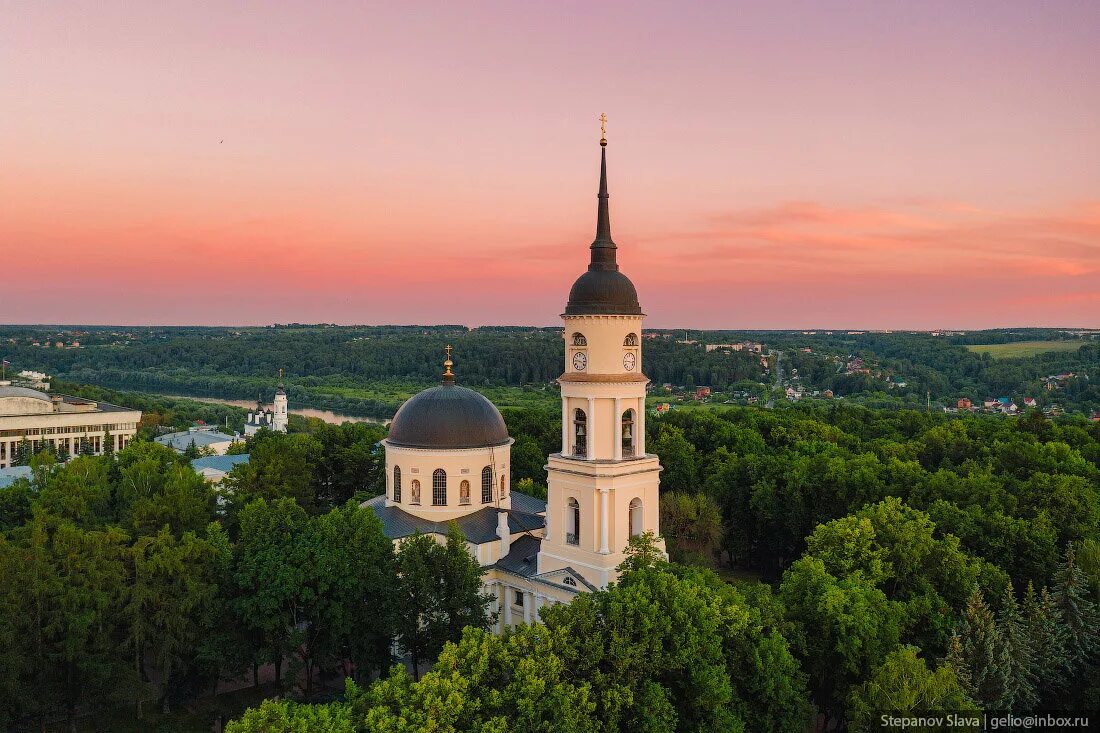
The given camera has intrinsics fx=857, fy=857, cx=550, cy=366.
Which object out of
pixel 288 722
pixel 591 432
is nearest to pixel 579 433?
pixel 591 432

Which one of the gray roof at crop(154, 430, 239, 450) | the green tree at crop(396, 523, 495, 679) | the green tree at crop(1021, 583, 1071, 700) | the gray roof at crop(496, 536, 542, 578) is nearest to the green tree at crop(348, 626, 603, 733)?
the green tree at crop(396, 523, 495, 679)

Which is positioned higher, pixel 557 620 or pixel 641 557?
pixel 641 557

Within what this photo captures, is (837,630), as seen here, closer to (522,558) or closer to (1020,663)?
(1020,663)

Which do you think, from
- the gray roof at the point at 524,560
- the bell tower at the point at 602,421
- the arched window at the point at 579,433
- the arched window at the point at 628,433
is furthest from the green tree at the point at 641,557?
the gray roof at the point at 524,560

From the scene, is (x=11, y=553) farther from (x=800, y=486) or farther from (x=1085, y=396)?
(x=1085, y=396)

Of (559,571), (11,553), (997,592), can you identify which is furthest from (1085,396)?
(11,553)

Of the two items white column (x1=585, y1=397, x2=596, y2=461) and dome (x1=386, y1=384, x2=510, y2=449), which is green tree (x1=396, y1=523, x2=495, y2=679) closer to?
white column (x1=585, y1=397, x2=596, y2=461)
